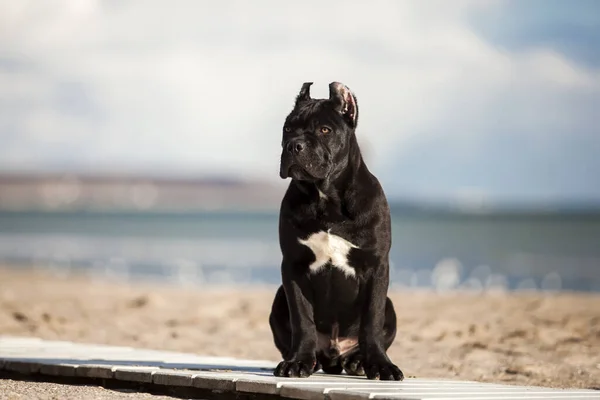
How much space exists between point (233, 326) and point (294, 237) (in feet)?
18.3

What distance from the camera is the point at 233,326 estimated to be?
34.7 feet

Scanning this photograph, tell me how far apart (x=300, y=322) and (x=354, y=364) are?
1.60ft

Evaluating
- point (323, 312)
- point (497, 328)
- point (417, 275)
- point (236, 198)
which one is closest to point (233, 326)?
point (497, 328)

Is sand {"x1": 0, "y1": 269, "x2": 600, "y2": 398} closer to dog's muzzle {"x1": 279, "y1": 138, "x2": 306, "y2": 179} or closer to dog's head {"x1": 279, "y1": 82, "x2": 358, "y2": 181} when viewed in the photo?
dog's head {"x1": 279, "y1": 82, "x2": 358, "y2": 181}

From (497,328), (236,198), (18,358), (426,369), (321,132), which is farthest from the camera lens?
(236,198)

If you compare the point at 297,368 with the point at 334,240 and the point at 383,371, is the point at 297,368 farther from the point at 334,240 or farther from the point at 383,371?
the point at 334,240

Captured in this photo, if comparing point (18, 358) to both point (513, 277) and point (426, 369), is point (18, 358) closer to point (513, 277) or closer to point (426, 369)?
point (426, 369)

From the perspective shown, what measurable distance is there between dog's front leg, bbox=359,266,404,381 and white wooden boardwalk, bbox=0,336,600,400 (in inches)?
4.0

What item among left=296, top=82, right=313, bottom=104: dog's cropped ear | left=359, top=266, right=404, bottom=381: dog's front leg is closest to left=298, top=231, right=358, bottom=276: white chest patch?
left=359, top=266, right=404, bottom=381: dog's front leg

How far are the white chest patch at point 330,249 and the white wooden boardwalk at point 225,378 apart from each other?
58cm

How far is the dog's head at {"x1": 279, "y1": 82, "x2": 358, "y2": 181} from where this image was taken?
4.97m

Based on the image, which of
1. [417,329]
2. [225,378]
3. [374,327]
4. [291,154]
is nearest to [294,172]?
[291,154]

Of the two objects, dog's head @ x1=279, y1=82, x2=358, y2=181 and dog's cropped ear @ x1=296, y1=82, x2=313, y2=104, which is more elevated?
dog's cropped ear @ x1=296, y1=82, x2=313, y2=104

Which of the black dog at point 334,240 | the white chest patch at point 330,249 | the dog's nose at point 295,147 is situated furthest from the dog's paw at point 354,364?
the dog's nose at point 295,147
